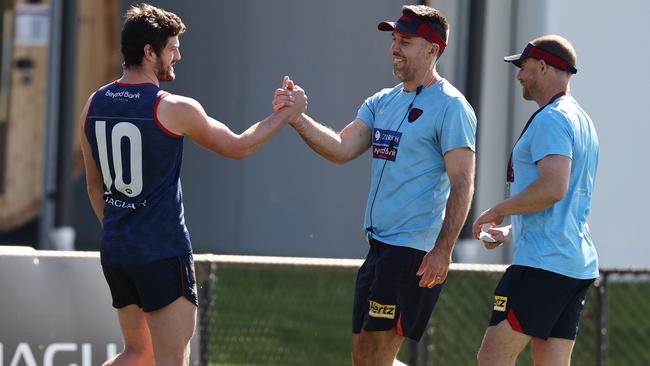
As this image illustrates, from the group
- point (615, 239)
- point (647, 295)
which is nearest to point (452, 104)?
point (647, 295)

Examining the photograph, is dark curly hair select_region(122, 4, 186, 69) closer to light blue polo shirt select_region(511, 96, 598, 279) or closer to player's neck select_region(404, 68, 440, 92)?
player's neck select_region(404, 68, 440, 92)

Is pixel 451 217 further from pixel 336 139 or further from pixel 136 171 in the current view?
pixel 136 171

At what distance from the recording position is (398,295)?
21.9 feet

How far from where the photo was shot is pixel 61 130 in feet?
42.0

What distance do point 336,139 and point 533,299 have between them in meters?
1.31

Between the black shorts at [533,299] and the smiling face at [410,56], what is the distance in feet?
3.57

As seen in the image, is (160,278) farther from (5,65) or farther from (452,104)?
(5,65)

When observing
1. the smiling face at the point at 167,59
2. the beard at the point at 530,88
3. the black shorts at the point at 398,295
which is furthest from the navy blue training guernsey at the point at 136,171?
the beard at the point at 530,88

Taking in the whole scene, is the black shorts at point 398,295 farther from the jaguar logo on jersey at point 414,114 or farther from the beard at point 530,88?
the beard at point 530,88

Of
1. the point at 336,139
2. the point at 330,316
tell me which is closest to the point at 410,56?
the point at 336,139

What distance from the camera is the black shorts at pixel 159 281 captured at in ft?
20.2

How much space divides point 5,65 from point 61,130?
1.80 m

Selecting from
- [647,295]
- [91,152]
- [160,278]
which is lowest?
[647,295]

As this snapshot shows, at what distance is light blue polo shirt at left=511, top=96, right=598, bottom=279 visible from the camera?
656 centimetres
